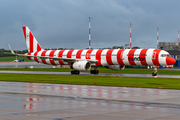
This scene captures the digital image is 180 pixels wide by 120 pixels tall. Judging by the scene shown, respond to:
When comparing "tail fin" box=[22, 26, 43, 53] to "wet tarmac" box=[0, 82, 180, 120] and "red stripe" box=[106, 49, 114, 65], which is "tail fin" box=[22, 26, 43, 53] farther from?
"wet tarmac" box=[0, 82, 180, 120]

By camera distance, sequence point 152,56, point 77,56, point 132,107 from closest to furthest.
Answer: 1. point 132,107
2. point 152,56
3. point 77,56

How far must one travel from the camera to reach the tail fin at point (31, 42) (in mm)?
65750

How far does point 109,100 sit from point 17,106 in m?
5.64

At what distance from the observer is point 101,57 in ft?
182

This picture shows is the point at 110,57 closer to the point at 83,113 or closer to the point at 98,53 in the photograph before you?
the point at 98,53

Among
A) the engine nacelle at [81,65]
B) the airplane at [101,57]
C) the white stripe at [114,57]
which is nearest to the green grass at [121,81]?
the airplane at [101,57]

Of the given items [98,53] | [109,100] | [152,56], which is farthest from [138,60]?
[109,100]

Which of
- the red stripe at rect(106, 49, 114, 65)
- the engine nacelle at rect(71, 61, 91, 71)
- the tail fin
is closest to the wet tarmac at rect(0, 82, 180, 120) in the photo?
the engine nacelle at rect(71, 61, 91, 71)

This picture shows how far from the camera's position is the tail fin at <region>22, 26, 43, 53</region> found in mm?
65750

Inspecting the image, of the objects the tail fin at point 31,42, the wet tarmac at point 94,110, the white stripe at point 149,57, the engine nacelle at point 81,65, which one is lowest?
the wet tarmac at point 94,110

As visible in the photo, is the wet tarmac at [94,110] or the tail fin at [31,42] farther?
the tail fin at [31,42]

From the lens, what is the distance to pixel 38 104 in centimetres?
1747

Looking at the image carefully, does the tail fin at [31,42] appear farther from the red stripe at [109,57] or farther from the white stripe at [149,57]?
the white stripe at [149,57]

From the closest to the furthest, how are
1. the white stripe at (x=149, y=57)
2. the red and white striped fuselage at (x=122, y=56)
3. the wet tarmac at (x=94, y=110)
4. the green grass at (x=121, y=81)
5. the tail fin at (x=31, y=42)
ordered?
1. the wet tarmac at (x=94, y=110)
2. the green grass at (x=121, y=81)
3. the red and white striped fuselage at (x=122, y=56)
4. the white stripe at (x=149, y=57)
5. the tail fin at (x=31, y=42)
